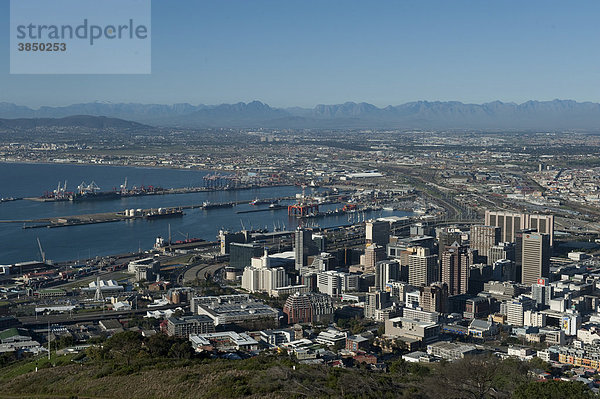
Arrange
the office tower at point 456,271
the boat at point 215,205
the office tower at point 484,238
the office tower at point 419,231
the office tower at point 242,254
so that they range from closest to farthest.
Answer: the office tower at point 456,271 < the office tower at point 242,254 < the office tower at point 484,238 < the office tower at point 419,231 < the boat at point 215,205

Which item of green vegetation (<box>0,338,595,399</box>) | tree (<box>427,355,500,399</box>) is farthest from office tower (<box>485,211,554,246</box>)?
tree (<box>427,355,500,399</box>)

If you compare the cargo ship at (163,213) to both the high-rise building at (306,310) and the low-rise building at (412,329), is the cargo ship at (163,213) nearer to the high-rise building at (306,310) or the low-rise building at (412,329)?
the high-rise building at (306,310)

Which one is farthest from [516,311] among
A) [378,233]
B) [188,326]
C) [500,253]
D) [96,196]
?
[96,196]

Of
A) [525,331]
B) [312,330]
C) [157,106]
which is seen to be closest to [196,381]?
[312,330]

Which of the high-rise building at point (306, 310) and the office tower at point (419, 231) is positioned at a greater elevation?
the office tower at point (419, 231)

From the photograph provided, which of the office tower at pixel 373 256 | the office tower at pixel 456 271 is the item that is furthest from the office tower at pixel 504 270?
the office tower at pixel 373 256

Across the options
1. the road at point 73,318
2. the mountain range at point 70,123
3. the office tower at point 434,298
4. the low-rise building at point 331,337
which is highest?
the mountain range at point 70,123

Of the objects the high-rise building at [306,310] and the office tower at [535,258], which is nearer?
the high-rise building at [306,310]

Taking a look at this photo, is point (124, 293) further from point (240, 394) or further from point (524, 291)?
point (240, 394)
